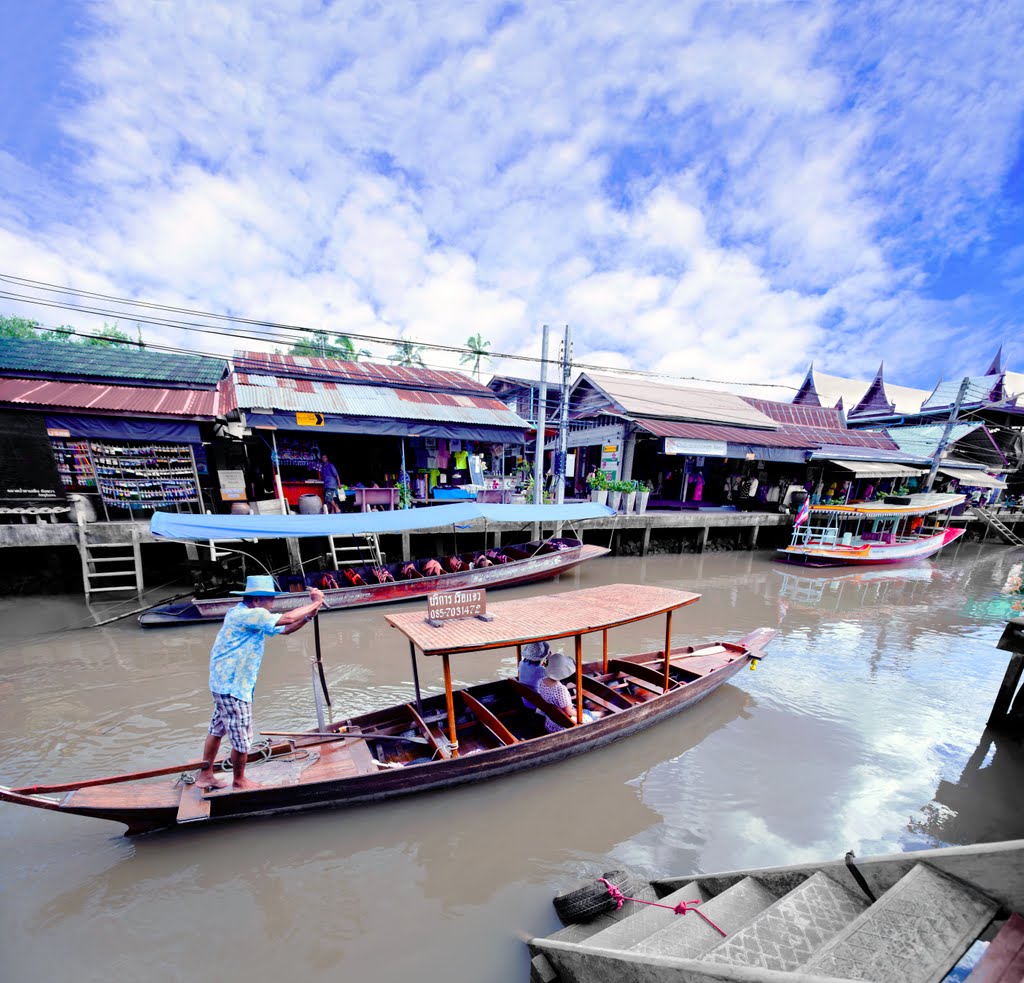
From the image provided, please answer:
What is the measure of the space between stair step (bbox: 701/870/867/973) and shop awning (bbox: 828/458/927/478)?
66.8 ft

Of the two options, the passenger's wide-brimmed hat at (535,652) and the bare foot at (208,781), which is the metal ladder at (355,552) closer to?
the passenger's wide-brimmed hat at (535,652)

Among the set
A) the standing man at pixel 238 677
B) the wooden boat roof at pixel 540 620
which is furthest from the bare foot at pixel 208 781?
the wooden boat roof at pixel 540 620

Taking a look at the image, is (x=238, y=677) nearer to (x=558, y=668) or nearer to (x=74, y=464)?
(x=558, y=668)

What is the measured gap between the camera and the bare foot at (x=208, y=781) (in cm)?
386

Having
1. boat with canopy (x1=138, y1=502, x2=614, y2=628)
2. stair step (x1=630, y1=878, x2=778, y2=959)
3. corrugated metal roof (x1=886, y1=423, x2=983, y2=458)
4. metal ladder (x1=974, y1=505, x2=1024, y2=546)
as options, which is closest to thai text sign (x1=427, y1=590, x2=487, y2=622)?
stair step (x1=630, y1=878, x2=778, y2=959)

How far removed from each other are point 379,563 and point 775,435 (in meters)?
17.7

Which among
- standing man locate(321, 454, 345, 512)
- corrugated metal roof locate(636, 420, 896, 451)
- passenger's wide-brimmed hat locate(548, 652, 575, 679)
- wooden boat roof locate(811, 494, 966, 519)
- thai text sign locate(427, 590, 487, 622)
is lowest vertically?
passenger's wide-brimmed hat locate(548, 652, 575, 679)

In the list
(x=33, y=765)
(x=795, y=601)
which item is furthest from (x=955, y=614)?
(x=33, y=765)

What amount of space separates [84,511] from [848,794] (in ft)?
48.5

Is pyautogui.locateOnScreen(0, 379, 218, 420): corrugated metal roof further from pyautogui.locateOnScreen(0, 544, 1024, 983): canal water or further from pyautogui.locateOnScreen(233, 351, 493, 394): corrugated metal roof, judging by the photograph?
pyautogui.locateOnScreen(0, 544, 1024, 983): canal water

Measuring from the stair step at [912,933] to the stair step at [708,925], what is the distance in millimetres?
739

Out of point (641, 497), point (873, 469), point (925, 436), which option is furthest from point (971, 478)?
point (641, 497)

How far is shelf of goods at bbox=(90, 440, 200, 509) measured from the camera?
10391 mm

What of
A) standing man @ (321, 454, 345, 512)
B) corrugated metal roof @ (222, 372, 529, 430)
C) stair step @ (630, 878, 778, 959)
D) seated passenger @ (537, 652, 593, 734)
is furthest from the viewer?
standing man @ (321, 454, 345, 512)
